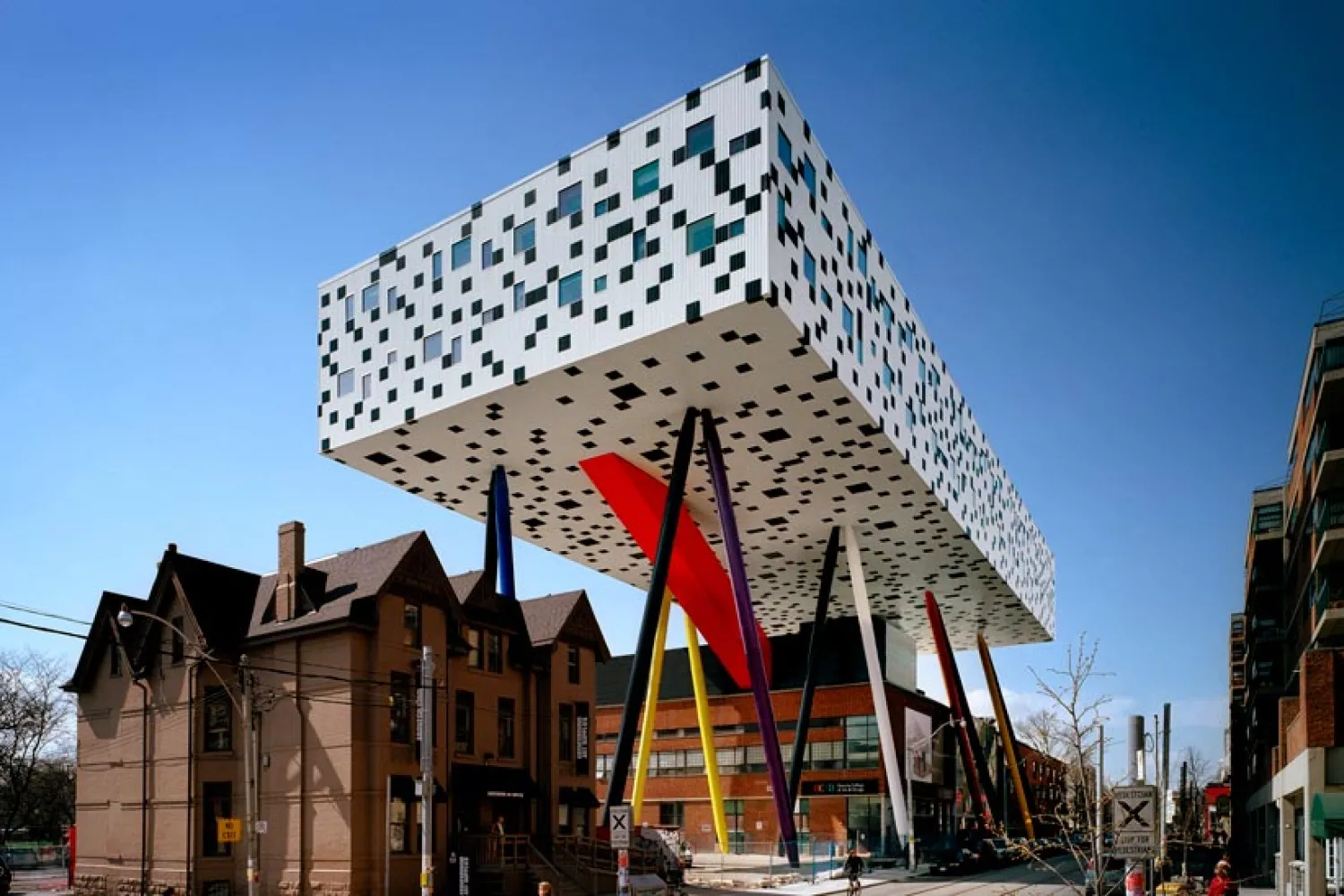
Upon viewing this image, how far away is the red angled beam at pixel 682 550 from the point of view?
2082 inches

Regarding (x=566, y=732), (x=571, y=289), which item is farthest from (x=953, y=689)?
(x=571, y=289)

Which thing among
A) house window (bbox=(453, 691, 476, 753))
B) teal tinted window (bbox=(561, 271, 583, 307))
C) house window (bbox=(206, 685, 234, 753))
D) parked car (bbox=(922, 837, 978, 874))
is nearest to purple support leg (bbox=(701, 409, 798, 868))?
teal tinted window (bbox=(561, 271, 583, 307))

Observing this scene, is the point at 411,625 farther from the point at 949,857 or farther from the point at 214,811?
the point at 949,857

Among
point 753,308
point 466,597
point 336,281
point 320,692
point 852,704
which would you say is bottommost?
point 852,704

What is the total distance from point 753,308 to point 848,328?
8.62 meters

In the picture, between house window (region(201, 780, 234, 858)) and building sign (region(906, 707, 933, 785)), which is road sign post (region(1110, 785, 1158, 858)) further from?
building sign (region(906, 707, 933, 785))

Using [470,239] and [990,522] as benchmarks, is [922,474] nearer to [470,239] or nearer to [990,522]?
[990,522]

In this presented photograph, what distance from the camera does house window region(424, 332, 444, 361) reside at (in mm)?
48938

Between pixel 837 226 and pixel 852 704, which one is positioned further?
pixel 852 704

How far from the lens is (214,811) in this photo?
3834 centimetres

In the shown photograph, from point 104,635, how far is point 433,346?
54.8 ft

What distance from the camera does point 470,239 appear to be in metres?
49.3

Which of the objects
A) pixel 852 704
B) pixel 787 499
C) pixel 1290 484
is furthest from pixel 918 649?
pixel 787 499

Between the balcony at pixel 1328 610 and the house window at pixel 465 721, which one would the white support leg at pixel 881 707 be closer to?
the balcony at pixel 1328 610
